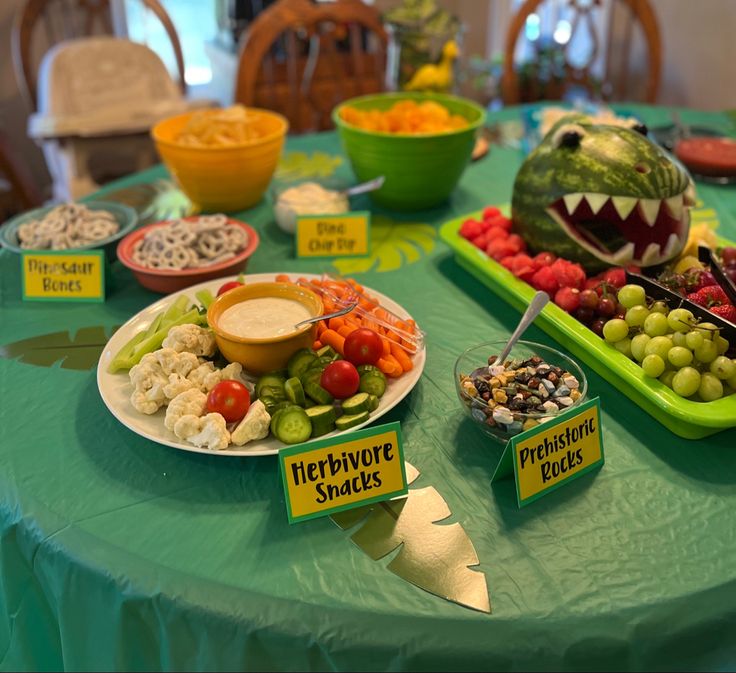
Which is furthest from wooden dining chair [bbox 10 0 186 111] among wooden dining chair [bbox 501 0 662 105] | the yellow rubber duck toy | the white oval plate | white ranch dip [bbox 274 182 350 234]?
the white oval plate

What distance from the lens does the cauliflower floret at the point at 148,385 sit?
99 centimetres

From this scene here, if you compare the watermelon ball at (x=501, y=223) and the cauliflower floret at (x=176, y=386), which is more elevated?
the watermelon ball at (x=501, y=223)

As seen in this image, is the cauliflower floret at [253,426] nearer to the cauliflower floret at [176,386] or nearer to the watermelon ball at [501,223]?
the cauliflower floret at [176,386]

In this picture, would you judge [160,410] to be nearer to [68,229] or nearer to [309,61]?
[68,229]

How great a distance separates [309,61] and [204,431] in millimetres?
2092

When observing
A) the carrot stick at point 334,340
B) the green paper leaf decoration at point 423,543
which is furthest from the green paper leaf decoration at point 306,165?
the green paper leaf decoration at point 423,543

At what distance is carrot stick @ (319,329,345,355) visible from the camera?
1.10m

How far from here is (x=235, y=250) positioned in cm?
141

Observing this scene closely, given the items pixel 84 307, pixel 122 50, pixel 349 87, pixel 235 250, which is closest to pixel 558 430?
pixel 235 250

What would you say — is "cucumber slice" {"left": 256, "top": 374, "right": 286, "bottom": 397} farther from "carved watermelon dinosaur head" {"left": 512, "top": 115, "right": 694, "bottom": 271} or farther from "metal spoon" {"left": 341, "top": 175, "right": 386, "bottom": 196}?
"metal spoon" {"left": 341, "top": 175, "right": 386, "bottom": 196}

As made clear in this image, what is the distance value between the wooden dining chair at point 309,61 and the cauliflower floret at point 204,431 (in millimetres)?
1825

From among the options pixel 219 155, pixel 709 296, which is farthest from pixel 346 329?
pixel 219 155

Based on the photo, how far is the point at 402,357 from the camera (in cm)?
108

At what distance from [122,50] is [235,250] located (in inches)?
73.6
